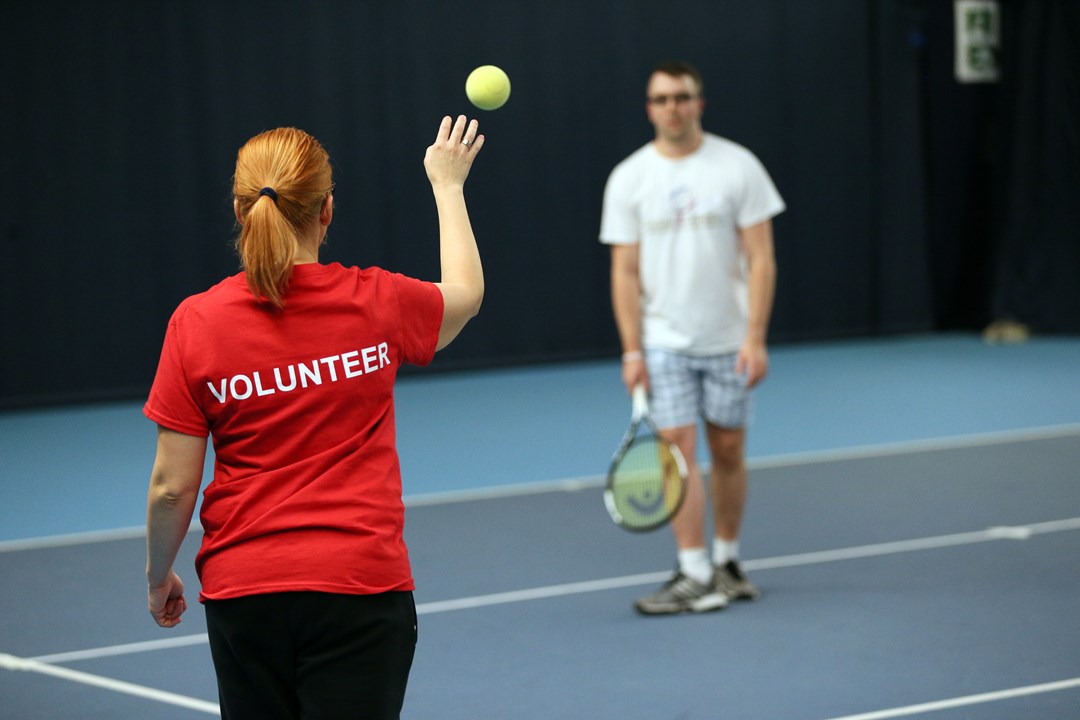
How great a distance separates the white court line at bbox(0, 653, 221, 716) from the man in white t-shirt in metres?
1.44

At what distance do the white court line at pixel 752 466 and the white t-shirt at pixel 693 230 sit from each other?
74.1 inches

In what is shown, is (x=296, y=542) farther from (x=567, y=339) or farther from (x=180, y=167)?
(x=567, y=339)

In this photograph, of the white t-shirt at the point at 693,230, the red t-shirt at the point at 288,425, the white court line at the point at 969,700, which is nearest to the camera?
the red t-shirt at the point at 288,425

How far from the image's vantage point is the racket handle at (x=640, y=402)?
452 cm

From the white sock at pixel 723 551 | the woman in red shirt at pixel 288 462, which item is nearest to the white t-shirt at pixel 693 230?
the white sock at pixel 723 551

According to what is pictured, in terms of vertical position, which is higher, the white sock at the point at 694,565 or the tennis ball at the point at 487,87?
the tennis ball at the point at 487,87

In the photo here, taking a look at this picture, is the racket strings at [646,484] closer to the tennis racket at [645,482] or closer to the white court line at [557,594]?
the tennis racket at [645,482]

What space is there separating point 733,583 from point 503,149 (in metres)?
6.22

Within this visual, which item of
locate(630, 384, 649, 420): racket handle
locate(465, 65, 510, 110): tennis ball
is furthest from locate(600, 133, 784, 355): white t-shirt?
locate(465, 65, 510, 110): tennis ball

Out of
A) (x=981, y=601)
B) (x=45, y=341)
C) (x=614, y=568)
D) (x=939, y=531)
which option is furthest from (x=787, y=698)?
(x=45, y=341)

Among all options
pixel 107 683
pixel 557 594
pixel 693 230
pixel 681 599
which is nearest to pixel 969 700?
pixel 681 599

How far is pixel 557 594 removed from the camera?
477 cm

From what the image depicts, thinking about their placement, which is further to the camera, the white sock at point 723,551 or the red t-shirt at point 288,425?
the white sock at point 723,551

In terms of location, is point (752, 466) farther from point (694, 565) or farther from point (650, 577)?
point (694, 565)
